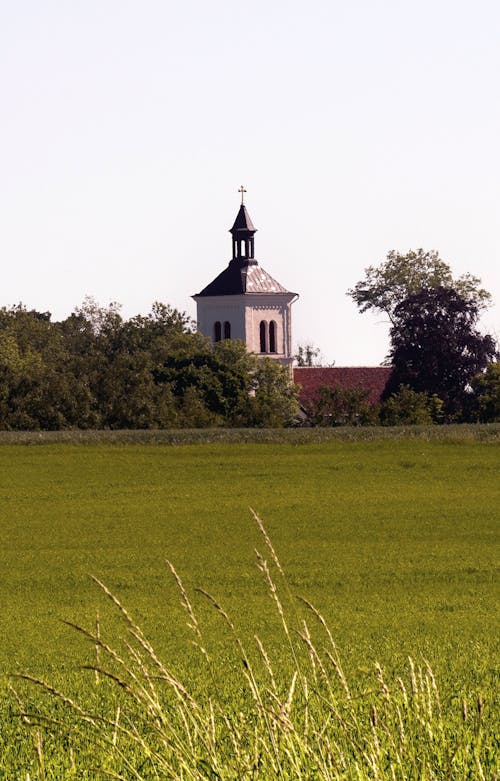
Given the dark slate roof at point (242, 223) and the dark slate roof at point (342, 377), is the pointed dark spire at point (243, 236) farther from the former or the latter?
the dark slate roof at point (342, 377)

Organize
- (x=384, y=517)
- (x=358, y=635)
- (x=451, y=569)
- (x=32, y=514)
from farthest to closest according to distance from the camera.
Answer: (x=32, y=514) → (x=384, y=517) → (x=451, y=569) → (x=358, y=635)

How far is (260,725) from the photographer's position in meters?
7.41

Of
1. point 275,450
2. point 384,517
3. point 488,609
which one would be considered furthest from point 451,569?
point 275,450

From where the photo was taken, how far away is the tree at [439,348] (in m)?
85.2

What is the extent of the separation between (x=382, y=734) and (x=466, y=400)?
79.0 m

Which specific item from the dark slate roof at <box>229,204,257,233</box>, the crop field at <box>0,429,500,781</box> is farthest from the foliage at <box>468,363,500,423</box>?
the dark slate roof at <box>229,204,257,233</box>

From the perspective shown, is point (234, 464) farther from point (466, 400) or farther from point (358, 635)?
point (466, 400)

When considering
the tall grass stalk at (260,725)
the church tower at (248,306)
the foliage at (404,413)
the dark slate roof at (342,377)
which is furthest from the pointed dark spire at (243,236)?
the tall grass stalk at (260,725)

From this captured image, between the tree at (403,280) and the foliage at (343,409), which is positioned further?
the tree at (403,280)

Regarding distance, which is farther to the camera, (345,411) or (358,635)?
(345,411)

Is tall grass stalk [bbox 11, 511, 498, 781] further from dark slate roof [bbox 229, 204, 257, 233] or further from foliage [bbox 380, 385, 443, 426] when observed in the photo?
dark slate roof [bbox 229, 204, 257, 233]

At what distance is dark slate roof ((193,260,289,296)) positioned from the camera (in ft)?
458

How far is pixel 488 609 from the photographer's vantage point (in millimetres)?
16047

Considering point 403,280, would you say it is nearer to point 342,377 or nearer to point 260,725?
point 342,377
